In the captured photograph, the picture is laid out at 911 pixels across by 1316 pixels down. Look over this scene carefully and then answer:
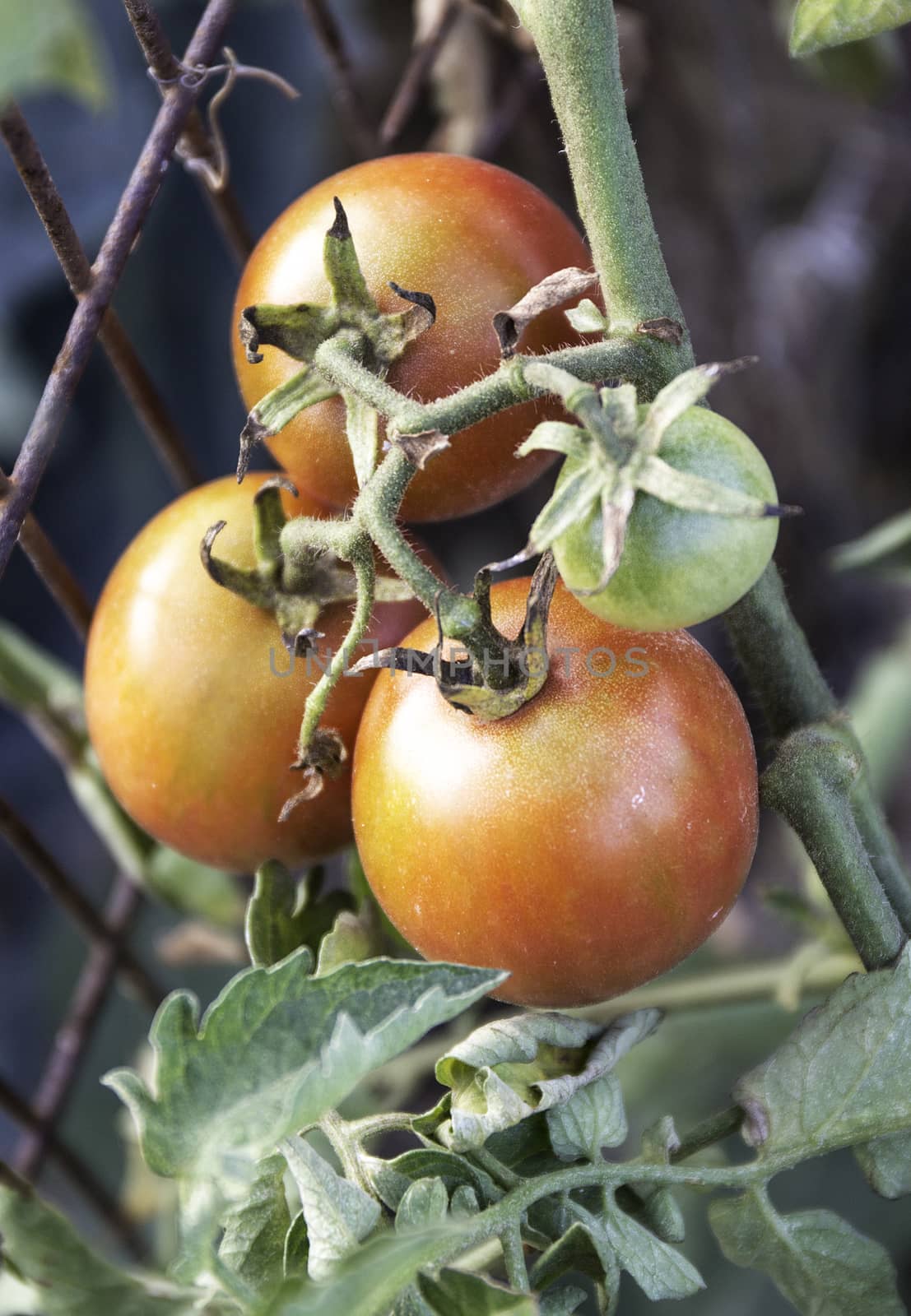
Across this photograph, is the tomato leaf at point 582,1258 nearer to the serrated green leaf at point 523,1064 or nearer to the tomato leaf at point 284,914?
the serrated green leaf at point 523,1064

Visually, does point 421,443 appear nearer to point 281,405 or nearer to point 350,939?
point 281,405

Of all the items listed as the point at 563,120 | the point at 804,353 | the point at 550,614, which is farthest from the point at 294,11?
the point at 550,614

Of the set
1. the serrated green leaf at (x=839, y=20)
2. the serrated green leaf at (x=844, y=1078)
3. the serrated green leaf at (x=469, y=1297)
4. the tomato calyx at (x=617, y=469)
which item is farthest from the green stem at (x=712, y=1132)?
the serrated green leaf at (x=839, y=20)

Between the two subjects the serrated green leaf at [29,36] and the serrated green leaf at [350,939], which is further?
the serrated green leaf at [350,939]

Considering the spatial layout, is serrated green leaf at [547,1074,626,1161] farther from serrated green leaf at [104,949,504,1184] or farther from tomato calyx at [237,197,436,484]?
tomato calyx at [237,197,436,484]

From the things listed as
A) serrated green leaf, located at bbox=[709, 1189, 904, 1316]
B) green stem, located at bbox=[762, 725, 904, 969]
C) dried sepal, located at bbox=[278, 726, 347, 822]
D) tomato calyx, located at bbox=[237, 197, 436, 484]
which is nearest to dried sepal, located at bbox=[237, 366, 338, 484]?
tomato calyx, located at bbox=[237, 197, 436, 484]

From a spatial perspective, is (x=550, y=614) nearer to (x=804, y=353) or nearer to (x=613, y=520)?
(x=613, y=520)

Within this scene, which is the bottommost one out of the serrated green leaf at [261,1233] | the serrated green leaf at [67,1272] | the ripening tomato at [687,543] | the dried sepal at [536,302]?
the serrated green leaf at [261,1233]
